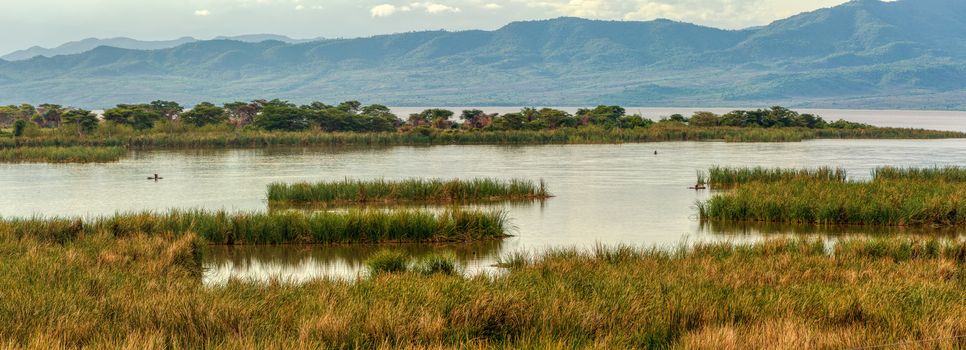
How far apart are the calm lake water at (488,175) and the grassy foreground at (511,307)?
2.11 meters

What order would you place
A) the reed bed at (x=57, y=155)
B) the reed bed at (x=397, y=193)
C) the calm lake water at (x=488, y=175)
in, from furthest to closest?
the reed bed at (x=57, y=155), the reed bed at (x=397, y=193), the calm lake water at (x=488, y=175)

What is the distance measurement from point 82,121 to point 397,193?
39187mm

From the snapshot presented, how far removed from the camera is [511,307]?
10.5 meters


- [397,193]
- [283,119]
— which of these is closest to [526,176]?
[397,193]

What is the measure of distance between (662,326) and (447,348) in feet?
7.59

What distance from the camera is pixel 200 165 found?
45.1 m

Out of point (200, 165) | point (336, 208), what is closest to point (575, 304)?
point (336, 208)

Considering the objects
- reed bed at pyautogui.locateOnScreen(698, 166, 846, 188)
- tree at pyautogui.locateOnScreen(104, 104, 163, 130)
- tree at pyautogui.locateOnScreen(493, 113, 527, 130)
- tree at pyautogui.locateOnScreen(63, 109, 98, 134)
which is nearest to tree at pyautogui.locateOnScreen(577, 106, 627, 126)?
tree at pyautogui.locateOnScreen(493, 113, 527, 130)

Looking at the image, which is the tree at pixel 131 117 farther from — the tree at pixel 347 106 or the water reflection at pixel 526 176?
the tree at pixel 347 106

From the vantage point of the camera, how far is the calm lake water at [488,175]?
19688mm

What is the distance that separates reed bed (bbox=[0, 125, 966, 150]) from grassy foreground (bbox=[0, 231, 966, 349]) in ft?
153

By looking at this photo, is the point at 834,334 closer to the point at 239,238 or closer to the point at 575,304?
the point at 575,304

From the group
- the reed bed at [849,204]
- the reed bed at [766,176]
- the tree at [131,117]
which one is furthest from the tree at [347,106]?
the reed bed at [849,204]

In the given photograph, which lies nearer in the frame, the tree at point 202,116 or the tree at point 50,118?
the tree at point 202,116
